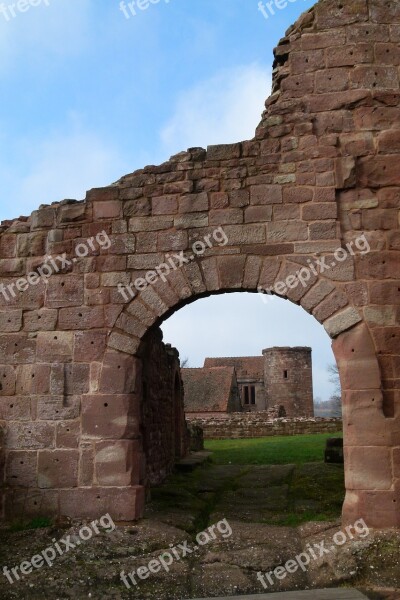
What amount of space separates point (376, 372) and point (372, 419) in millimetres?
466

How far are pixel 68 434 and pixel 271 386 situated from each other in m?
34.5

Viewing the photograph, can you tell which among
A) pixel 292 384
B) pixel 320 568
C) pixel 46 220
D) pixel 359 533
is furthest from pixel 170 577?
pixel 292 384

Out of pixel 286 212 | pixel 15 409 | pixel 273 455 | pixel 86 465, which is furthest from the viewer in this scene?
pixel 273 455

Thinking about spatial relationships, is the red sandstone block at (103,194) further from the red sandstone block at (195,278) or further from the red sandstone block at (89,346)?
the red sandstone block at (89,346)

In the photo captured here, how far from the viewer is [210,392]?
35.2m

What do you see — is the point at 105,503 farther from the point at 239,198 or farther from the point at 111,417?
the point at 239,198

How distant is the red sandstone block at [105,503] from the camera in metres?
5.87

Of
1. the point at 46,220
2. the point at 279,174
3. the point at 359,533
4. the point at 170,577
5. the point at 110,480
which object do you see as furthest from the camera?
the point at 46,220

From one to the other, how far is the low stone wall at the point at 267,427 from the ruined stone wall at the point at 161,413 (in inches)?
409

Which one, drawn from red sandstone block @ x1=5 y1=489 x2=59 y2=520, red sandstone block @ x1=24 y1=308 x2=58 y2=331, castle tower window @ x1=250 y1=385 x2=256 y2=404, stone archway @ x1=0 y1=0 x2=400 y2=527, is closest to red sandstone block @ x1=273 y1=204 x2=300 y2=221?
stone archway @ x1=0 y1=0 x2=400 y2=527

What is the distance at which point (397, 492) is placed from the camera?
543 cm

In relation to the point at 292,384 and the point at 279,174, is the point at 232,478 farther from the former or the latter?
the point at 292,384

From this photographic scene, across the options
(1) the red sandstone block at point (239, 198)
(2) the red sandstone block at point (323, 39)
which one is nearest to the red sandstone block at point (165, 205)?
(1) the red sandstone block at point (239, 198)

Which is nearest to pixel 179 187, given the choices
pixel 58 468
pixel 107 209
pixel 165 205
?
pixel 165 205
